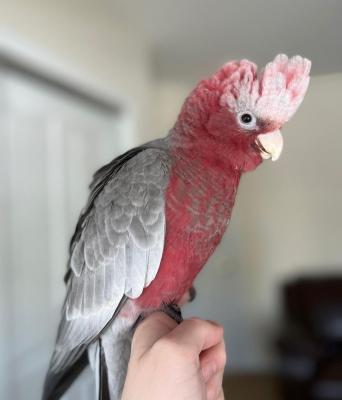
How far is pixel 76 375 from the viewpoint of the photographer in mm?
A: 558

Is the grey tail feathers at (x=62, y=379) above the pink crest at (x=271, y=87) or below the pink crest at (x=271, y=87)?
below

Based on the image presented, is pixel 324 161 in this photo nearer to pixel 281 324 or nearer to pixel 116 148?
pixel 281 324

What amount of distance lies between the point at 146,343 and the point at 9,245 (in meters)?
0.72

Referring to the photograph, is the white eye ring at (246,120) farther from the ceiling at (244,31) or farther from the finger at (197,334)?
the finger at (197,334)

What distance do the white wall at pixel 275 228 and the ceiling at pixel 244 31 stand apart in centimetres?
3

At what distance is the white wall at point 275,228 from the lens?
52 cm

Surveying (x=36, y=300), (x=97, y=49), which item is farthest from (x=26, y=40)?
(x=36, y=300)

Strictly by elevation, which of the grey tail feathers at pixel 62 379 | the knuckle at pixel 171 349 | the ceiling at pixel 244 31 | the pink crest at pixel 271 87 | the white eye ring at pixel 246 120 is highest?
the ceiling at pixel 244 31

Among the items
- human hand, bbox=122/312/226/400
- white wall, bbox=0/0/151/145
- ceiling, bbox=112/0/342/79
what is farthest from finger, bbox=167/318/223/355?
white wall, bbox=0/0/151/145

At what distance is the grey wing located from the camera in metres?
0.45

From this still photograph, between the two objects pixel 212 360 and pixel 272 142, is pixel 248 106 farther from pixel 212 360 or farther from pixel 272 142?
pixel 212 360

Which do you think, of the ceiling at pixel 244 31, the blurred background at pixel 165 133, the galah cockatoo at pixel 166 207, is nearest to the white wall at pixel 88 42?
the blurred background at pixel 165 133

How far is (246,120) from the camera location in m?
0.41

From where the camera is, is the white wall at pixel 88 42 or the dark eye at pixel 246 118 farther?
the white wall at pixel 88 42
